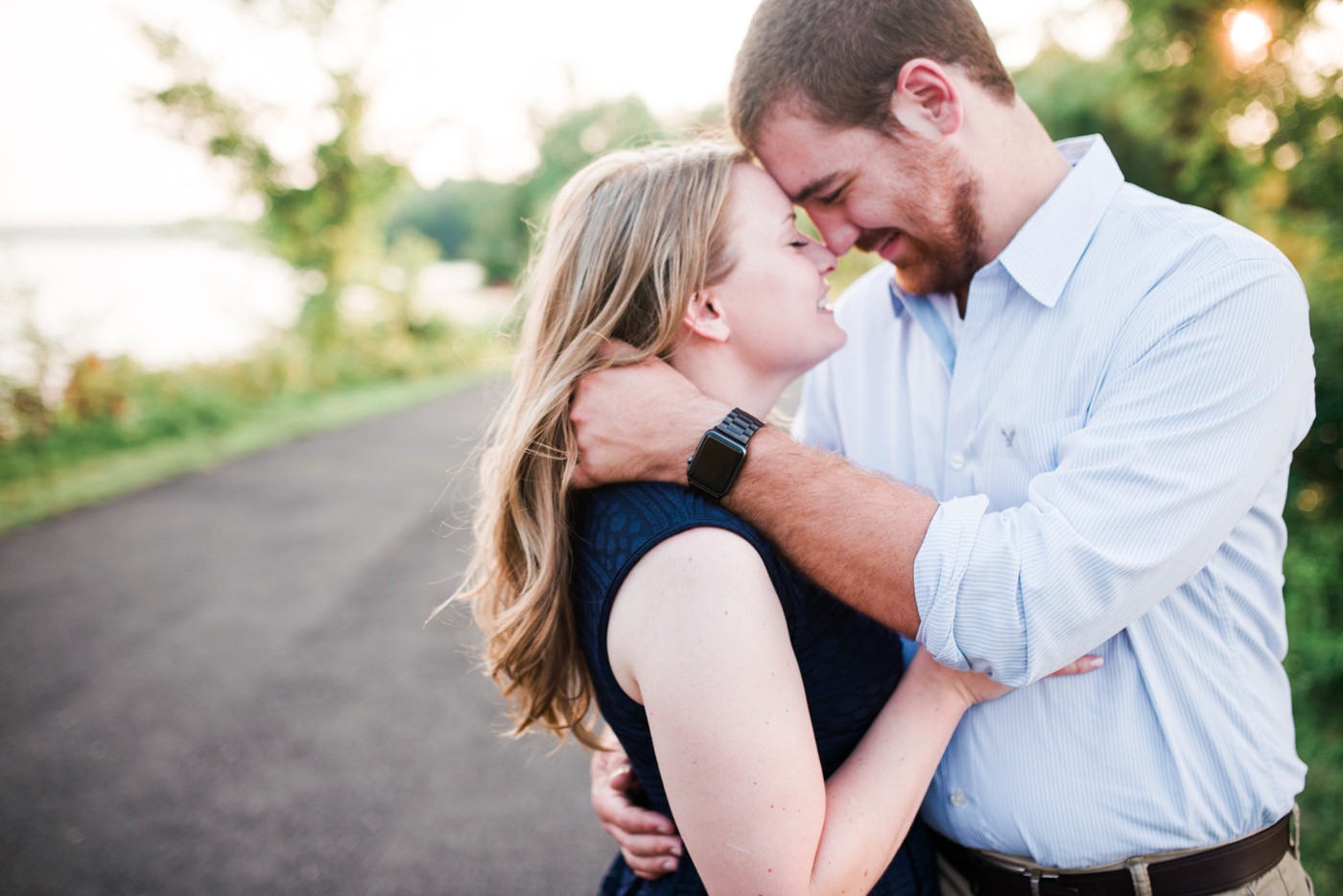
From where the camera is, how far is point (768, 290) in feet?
6.56

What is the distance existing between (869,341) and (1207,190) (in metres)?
4.64

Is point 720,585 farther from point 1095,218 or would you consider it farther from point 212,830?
point 212,830

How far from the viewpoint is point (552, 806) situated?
12.6 ft

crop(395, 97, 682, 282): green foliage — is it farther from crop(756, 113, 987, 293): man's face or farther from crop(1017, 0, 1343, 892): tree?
crop(756, 113, 987, 293): man's face

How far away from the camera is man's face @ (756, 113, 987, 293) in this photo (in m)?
2.03

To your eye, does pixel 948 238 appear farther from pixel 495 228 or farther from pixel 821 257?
pixel 495 228

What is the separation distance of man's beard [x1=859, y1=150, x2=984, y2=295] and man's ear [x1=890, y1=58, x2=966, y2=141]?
0.28 feet

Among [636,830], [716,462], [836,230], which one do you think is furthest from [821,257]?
[636,830]

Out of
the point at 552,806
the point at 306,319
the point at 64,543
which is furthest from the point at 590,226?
the point at 306,319

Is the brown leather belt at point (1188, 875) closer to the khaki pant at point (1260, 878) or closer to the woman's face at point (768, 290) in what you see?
the khaki pant at point (1260, 878)

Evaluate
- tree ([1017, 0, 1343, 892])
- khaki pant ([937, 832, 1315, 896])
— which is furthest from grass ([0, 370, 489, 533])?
tree ([1017, 0, 1343, 892])

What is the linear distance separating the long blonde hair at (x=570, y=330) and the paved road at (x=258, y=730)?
199cm

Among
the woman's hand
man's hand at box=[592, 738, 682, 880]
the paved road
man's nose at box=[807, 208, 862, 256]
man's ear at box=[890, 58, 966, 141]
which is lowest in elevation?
the paved road

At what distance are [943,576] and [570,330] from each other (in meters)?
1.02
